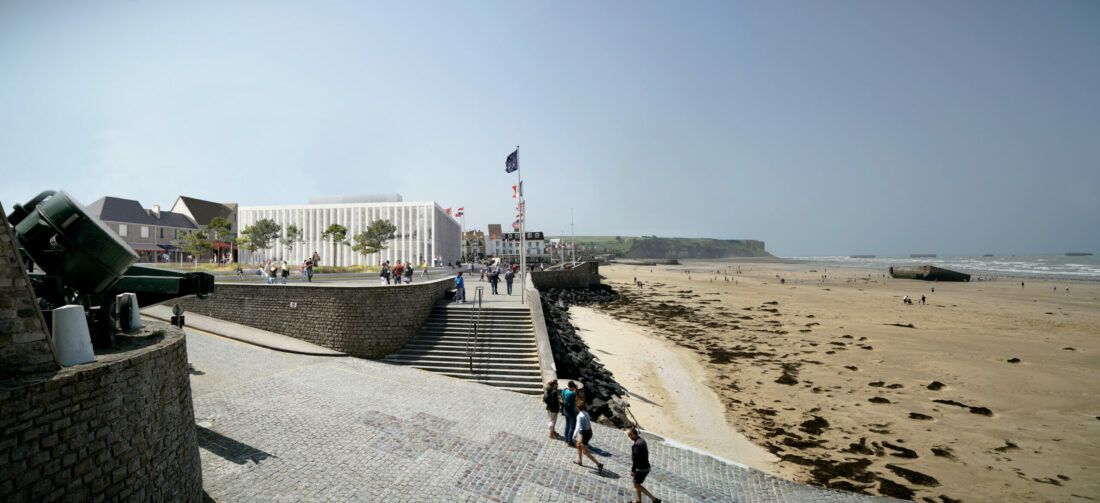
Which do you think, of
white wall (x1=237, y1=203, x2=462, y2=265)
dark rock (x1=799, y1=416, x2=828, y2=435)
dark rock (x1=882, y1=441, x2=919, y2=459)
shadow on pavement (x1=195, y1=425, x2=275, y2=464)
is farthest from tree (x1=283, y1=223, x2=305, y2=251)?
dark rock (x1=882, y1=441, x2=919, y2=459)

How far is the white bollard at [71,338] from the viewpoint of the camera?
4.97 m

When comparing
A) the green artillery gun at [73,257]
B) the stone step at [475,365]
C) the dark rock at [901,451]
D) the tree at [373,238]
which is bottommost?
the dark rock at [901,451]

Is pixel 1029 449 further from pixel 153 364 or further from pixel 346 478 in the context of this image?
pixel 153 364

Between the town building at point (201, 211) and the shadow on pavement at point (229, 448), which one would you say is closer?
the shadow on pavement at point (229, 448)

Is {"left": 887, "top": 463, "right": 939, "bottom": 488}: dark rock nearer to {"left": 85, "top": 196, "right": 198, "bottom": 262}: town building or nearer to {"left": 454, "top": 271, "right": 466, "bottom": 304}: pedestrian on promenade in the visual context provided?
{"left": 454, "top": 271, "right": 466, "bottom": 304}: pedestrian on promenade

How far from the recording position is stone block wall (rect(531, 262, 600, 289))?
38.8 meters

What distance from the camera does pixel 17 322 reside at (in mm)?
4410

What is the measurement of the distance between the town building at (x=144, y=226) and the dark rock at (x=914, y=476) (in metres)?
54.9

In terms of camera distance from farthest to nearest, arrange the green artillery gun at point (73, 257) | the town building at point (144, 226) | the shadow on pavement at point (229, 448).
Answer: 1. the town building at point (144, 226)
2. the shadow on pavement at point (229, 448)
3. the green artillery gun at point (73, 257)

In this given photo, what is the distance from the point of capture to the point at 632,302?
37.6 meters

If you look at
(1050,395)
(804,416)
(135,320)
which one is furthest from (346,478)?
(1050,395)

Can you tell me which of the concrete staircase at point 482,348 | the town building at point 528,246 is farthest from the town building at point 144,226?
the town building at point 528,246

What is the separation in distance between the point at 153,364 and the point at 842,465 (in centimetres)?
1335

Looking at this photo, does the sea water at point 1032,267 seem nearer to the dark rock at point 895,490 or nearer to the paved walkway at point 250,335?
the dark rock at point 895,490
